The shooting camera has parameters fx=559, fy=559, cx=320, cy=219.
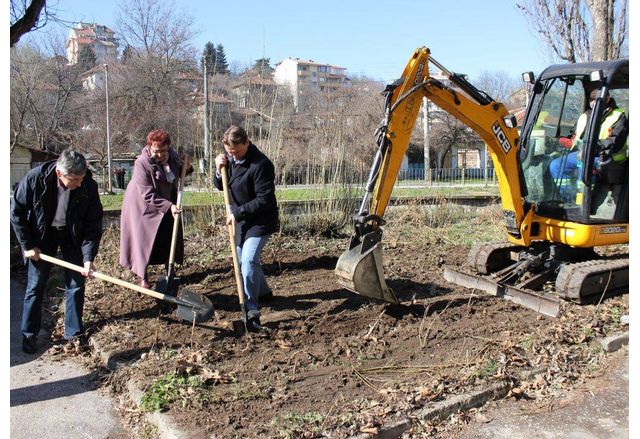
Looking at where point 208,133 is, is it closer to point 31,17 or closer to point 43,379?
point 31,17

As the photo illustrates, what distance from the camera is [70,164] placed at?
15.4ft

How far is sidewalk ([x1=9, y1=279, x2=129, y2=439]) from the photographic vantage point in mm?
3859

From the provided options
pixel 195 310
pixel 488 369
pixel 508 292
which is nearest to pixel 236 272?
pixel 195 310

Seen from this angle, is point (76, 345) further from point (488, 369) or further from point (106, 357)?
point (488, 369)

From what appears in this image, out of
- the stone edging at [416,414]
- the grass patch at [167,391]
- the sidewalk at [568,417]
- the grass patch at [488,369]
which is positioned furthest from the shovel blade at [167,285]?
the sidewalk at [568,417]

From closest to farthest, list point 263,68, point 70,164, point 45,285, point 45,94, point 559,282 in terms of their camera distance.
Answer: point 70,164 < point 45,285 < point 559,282 < point 263,68 < point 45,94

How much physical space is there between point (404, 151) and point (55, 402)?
3814 mm

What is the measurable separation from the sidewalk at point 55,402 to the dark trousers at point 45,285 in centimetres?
31

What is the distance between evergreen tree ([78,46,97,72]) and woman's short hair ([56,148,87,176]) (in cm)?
3362

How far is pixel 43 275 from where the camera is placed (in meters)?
5.08

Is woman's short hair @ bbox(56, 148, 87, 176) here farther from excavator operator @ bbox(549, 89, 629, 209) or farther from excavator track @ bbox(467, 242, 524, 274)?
excavator operator @ bbox(549, 89, 629, 209)

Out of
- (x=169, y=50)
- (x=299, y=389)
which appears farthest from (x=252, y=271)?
(x=169, y=50)

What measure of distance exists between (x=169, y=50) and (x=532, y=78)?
32.2 metres

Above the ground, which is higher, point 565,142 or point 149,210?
point 565,142
